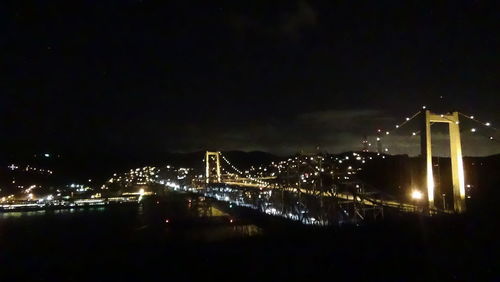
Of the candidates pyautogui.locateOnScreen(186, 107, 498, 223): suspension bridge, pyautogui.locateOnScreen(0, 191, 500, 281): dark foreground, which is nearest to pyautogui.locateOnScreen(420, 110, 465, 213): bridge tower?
pyautogui.locateOnScreen(186, 107, 498, 223): suspension bridge

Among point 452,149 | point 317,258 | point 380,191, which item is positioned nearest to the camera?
point 317,258

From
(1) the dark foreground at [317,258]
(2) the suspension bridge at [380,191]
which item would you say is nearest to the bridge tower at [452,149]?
(2) the suspension bridge at [380,191]

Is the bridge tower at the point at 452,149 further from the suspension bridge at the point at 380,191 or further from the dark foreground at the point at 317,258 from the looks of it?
the dark foreground at the point at 317,258

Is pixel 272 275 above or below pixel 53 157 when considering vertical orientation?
below

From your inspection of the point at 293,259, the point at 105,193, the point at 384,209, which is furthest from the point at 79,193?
the point at 293,259

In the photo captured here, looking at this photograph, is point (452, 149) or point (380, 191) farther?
point (380, 191)

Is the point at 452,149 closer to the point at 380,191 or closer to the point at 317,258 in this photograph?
the point at 380,191

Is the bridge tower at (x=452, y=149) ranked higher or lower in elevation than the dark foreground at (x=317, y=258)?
higher

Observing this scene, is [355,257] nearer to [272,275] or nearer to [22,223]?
[272,275]

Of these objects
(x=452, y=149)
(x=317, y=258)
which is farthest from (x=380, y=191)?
(x=317, y=258)

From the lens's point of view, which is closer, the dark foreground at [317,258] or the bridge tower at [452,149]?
the dark foreground at [317,258]

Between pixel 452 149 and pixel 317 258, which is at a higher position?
pixel 452 149
